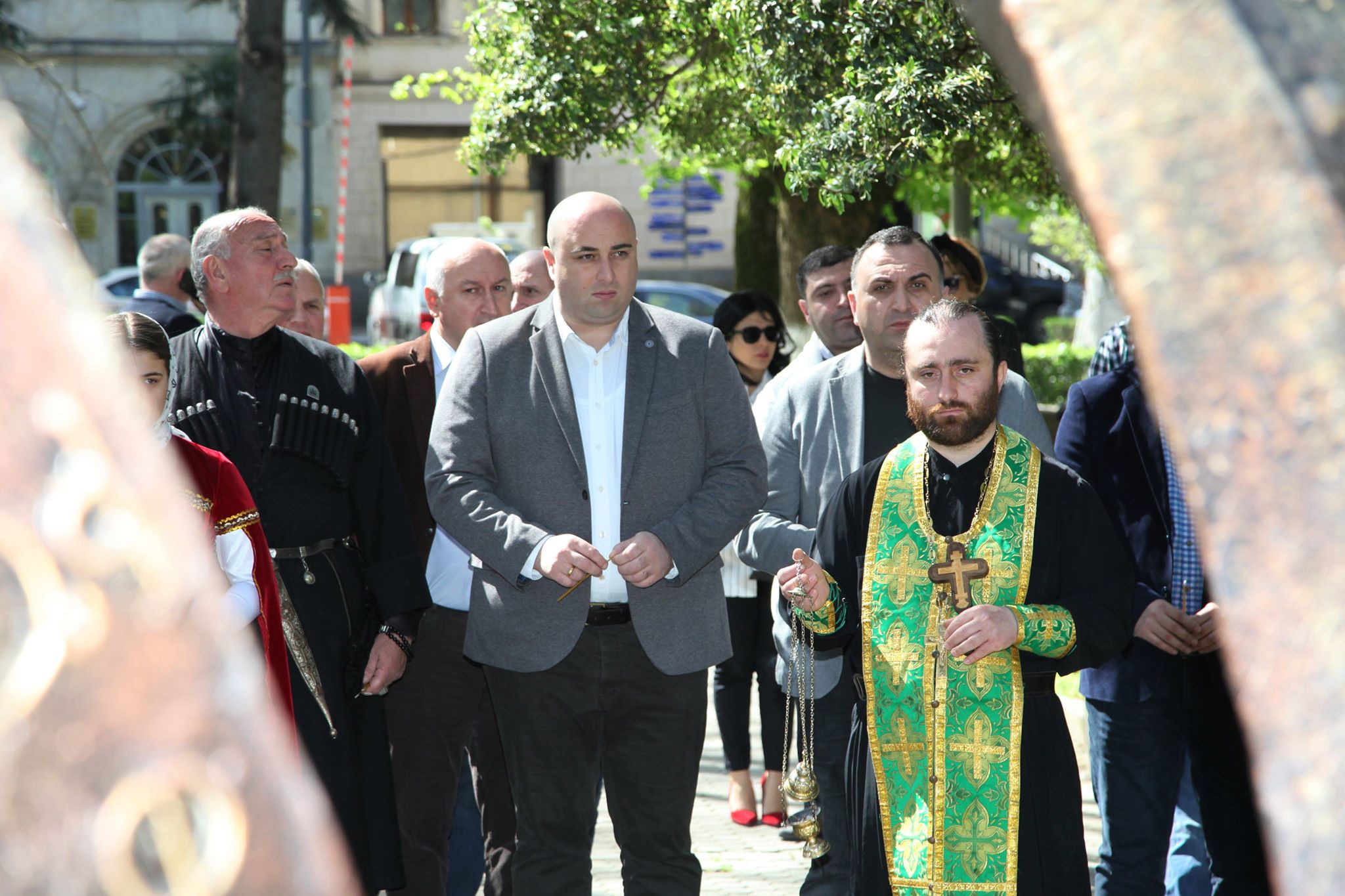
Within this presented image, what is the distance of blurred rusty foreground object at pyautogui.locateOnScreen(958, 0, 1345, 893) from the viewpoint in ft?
2.34

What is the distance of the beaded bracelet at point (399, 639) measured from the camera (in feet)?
14.2

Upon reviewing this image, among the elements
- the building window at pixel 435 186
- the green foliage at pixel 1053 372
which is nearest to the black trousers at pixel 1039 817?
the green foliage at pixel 1053 372

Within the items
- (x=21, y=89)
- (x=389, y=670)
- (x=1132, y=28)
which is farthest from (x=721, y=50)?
(x=21, y=89)

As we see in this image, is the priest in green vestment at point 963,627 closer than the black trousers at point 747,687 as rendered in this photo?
Yes

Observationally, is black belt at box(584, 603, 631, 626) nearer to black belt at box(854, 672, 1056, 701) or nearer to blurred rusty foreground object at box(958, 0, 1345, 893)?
black belt at box(854, 672, 1056, 701)

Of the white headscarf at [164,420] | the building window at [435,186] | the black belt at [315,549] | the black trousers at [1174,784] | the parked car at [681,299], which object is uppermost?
the building window at [435,186]

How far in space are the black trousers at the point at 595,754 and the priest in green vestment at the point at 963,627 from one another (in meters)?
0.65

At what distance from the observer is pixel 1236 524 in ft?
2.42

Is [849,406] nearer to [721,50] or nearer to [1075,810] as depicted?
[1075,810]

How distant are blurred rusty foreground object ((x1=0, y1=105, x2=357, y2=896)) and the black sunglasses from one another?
641 cm

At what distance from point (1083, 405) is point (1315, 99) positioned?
12.5 ft

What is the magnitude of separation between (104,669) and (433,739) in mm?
4255

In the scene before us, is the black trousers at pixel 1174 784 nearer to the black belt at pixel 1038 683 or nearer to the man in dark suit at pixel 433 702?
the black belt at pixel 1038 683

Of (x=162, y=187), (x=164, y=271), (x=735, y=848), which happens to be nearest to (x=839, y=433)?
(x=735, y=848)
